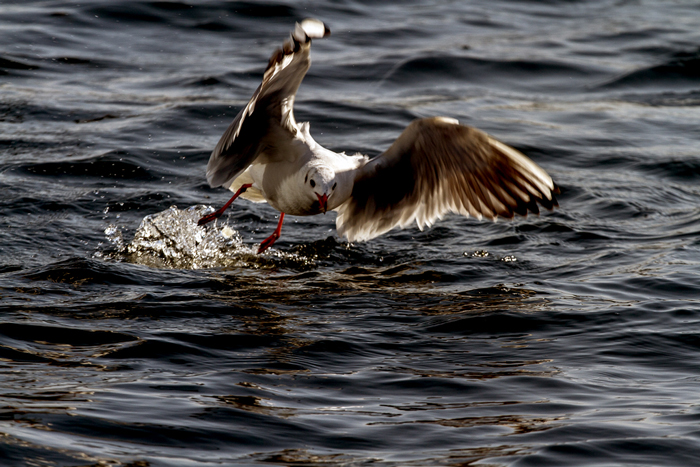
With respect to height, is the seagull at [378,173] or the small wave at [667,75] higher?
the small wave at [667,75]

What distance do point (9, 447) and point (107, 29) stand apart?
11.3 metres

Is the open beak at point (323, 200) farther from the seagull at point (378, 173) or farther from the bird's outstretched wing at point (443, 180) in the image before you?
the bird's outstretched wing at point (443, 180)

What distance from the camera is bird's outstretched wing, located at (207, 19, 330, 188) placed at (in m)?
5.18

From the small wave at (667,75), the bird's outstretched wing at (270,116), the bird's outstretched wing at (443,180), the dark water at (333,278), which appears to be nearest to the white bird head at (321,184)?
the bird's outstretched wing at (270,116)

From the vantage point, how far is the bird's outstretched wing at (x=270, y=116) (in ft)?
17.0

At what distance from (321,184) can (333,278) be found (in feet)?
2.95

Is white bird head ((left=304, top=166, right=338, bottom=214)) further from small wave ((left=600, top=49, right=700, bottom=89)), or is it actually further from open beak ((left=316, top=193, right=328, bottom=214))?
small wave ((left=600, top=49, right=700, bottom=89))

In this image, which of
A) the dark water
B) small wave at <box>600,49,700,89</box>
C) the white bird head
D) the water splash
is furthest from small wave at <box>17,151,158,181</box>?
small wave at <box>600,49,700,89</box>

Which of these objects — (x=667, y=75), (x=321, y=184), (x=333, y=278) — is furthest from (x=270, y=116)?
(x=667, y=75)

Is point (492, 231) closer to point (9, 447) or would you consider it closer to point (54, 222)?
point (54, 222)

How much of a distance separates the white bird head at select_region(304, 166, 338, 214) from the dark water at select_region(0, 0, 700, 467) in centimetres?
65

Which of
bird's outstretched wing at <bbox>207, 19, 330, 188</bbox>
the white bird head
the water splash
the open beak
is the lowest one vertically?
the water splash

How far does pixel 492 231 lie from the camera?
25.1 ft

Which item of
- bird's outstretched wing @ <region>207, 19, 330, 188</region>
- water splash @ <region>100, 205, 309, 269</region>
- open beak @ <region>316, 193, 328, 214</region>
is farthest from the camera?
water splash @ <region>100, 205, 309, 269</region>
